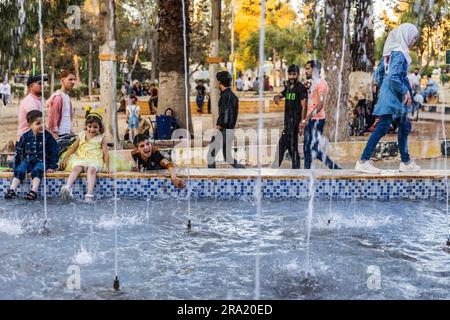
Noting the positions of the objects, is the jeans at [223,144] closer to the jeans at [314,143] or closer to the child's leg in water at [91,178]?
the jeans at [314,143]

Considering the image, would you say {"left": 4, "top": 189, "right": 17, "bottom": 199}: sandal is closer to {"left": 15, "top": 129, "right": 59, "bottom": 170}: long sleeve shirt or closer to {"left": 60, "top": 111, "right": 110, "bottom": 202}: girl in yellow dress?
{"left": 15, "top": 129, "right": 59, "bottom": 170}: long sleeve shirt

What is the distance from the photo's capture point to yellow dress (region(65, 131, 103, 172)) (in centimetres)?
758

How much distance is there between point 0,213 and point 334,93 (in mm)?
8110

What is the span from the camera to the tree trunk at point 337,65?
12.8 metres

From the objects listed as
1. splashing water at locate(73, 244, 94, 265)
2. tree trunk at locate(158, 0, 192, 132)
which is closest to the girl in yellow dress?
splashing water at locate(73, 244, 94, 265)

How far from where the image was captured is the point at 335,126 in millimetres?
13188

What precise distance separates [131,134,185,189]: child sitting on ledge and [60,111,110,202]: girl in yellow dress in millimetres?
361

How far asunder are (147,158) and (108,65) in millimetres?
4964

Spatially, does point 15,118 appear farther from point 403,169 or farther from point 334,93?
point 403,169

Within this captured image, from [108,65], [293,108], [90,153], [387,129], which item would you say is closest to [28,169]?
[90,153]

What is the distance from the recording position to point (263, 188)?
25.2 feet

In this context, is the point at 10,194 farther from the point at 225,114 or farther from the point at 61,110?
the point at 225,114

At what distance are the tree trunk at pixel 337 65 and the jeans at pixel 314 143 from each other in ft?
14.3
